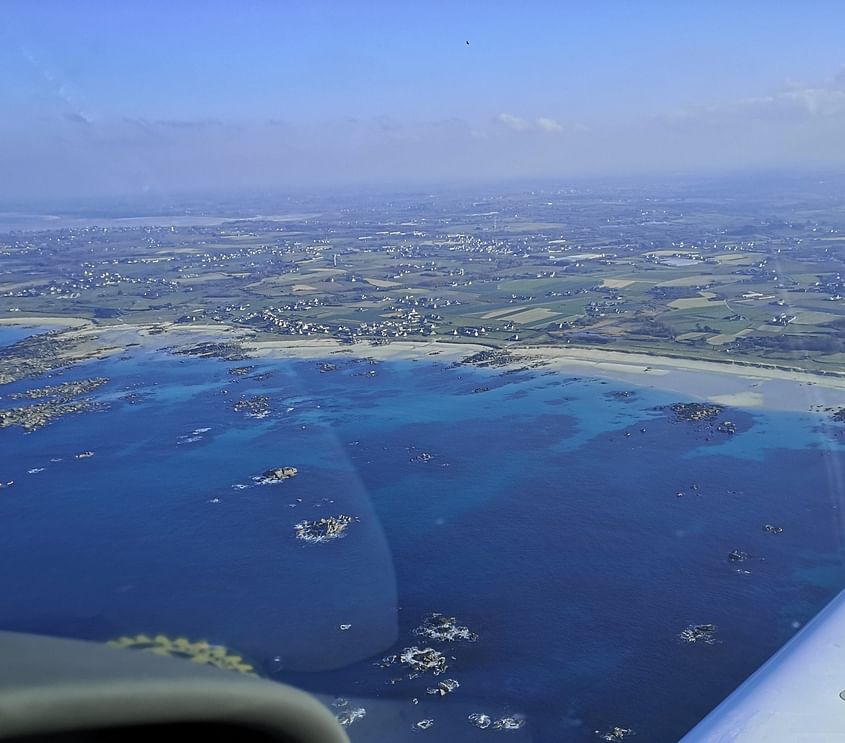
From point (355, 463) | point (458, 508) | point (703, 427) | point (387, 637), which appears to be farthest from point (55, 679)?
point (703, 427)

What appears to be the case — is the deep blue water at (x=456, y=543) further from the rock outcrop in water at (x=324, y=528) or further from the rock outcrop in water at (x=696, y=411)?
the rock outcrop in water at (x=696, y=411)

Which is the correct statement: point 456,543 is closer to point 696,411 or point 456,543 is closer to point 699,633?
point 699,633

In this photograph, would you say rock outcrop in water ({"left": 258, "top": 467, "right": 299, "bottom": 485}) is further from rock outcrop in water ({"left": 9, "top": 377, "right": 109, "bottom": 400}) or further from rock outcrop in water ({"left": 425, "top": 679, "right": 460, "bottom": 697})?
rock outcrop in water ({"left": 9, "top": 377, "right": 109, "bottom": 400})

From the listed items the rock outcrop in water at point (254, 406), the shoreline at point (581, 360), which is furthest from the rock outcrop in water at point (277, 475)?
the shoreline at point (581, 360)

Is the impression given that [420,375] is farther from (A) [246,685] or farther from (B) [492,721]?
(A) [246,685]

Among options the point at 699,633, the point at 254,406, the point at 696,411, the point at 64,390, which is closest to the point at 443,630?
the point at 699,633
